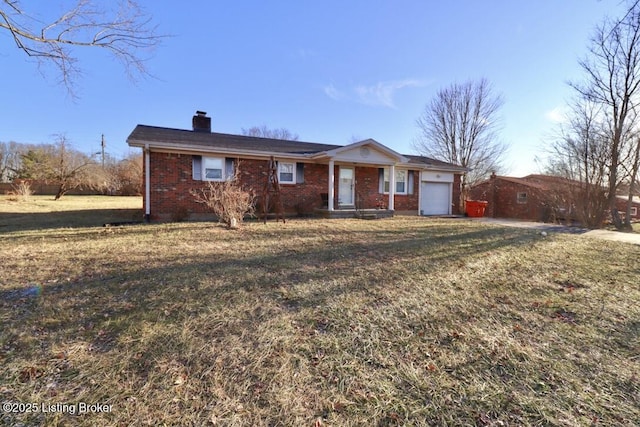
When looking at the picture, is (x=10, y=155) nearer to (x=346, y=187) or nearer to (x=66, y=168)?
(x=66, y=168)

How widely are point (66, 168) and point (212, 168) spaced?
19583 millimetres

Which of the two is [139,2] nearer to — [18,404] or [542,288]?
[18,404]

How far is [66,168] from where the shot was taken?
22.0 metres

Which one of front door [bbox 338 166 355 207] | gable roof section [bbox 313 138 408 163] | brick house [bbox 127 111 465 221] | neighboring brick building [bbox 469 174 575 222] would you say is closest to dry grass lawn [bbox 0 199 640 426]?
brick house [bbox 127 111 465 221]

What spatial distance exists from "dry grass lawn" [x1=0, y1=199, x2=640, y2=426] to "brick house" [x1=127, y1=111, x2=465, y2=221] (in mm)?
5307

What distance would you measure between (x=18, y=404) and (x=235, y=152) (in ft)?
31.8

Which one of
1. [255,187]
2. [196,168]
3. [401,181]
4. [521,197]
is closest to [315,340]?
[255,187]

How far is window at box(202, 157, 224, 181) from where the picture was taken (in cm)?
1068

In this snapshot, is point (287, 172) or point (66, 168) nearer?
point (287, 172)

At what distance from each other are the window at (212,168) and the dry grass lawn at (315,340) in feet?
19.3

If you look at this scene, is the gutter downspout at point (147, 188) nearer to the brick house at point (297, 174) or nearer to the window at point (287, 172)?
the brick house at point (297, 174)

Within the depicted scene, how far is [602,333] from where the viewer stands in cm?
284

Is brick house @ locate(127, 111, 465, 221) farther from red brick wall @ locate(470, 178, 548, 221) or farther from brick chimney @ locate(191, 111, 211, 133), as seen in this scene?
red brick wall @ locate(470, 178, 548, 221)

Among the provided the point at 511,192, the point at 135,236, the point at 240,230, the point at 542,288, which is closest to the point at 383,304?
the point at 542,288
